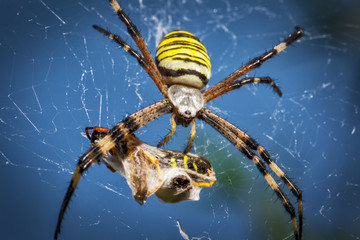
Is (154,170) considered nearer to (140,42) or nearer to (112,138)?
(112,138)

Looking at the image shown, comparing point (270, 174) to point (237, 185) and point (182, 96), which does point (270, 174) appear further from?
point (182, 96)

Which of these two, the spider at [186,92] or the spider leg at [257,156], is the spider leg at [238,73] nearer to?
the spider at [186,92]

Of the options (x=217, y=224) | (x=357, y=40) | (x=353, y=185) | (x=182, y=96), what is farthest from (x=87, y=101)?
(x=357, y=40)

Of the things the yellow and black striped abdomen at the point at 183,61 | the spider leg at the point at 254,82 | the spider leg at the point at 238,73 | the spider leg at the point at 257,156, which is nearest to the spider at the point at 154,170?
the spider leg at the point at 257,156

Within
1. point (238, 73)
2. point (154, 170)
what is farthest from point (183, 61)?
point (154, 170)

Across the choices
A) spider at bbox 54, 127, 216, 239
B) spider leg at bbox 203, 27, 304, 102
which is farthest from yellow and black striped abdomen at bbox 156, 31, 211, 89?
spider at bbox 54, 127, 216, 239

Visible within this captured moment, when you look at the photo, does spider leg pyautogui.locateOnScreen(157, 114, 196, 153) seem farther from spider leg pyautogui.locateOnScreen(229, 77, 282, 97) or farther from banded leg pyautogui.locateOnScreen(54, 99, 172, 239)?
spider leg pyautogui.locateOnScreen(229, 77, 282, 97)

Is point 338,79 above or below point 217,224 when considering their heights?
above
